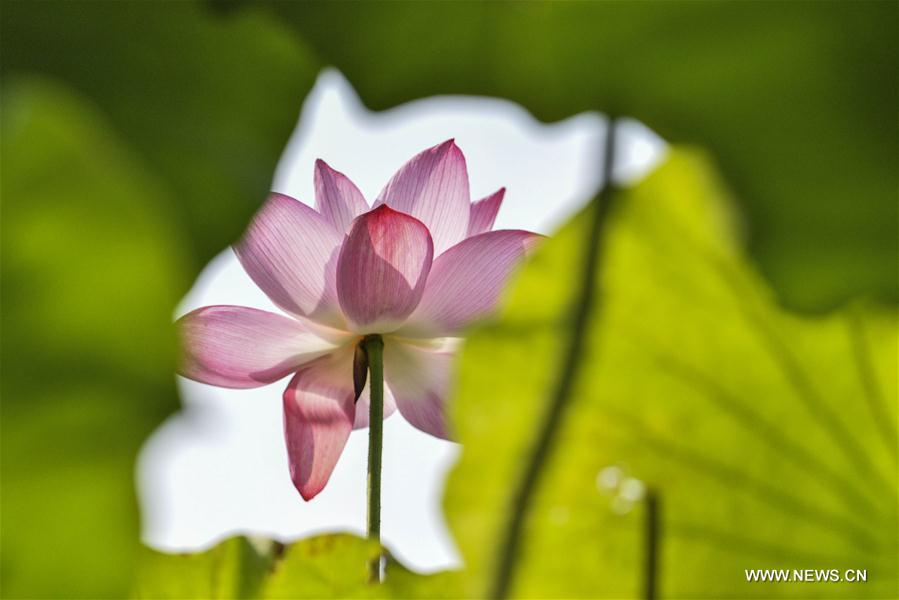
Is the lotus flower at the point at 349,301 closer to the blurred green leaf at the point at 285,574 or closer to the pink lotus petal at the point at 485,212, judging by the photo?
the pink lotus petal at the point at 485,212

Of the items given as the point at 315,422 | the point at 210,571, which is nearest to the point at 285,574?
the point at 210,571

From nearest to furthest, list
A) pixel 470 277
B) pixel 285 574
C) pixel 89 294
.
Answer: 1. pixel 89 294
2. pixel 285 574
3. pixel 470 277

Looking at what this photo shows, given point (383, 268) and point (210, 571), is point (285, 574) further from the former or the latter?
point (383, 268)

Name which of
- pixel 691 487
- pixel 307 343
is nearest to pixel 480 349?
pixel 691 487

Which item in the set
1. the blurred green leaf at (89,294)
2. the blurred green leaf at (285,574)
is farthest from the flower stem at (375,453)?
the blurred green leaf at (89,294)

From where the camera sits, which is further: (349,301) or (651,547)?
(349,301)
